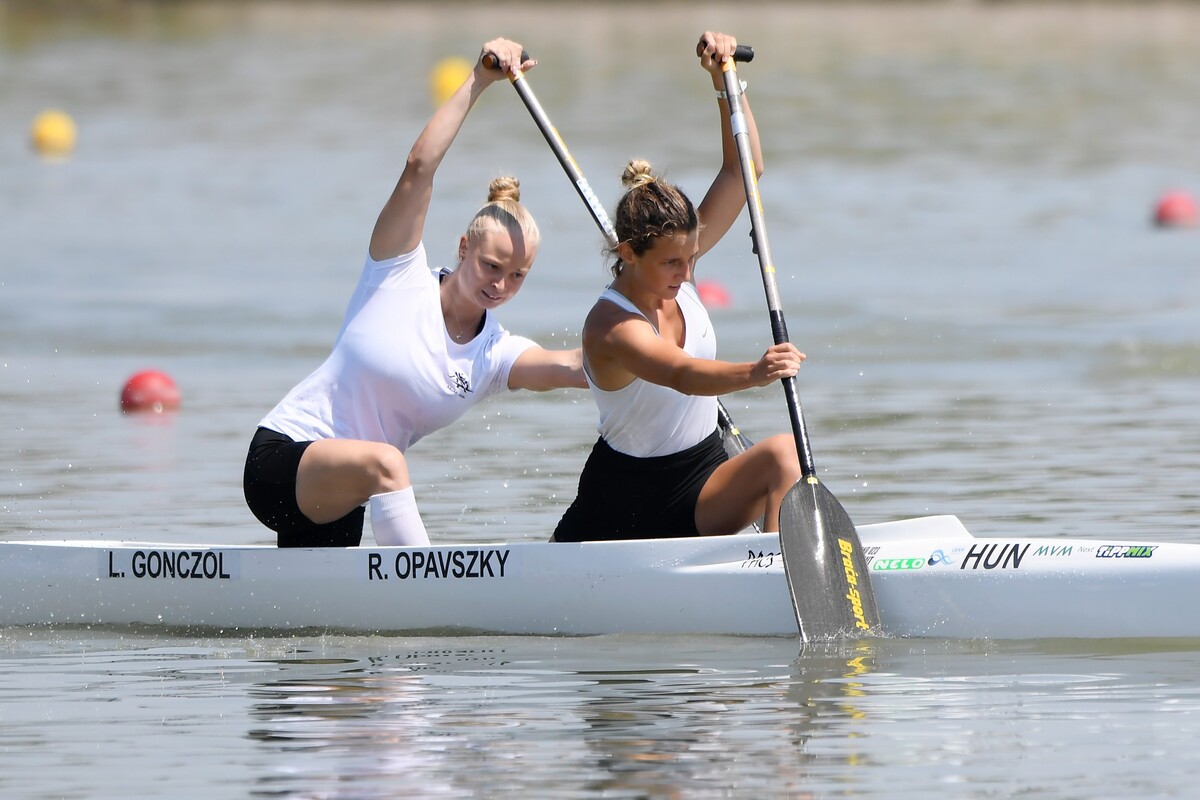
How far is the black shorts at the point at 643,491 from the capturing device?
7.11 m

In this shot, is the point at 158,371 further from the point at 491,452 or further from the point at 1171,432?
the point at 1171,432

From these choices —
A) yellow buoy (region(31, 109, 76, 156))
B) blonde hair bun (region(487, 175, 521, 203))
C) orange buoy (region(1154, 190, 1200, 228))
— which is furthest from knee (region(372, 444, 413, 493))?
yellow buoy (region(31, 109, 76, 156))

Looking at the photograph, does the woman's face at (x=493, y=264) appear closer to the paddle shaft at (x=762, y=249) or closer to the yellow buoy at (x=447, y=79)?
the paddle shaft at (x=762, y=249)

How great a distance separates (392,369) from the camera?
7023 mm

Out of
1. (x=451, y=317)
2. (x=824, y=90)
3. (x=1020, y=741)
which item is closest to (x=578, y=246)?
(x=451, y=317)

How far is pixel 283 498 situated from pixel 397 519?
368 millimetres

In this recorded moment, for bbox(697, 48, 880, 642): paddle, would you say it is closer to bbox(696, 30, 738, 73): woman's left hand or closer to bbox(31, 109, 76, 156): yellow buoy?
bbox(696, 30, 738, 73): woman's left hand

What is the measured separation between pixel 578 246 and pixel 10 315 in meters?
5.15

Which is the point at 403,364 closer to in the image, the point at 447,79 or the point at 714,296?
the point at 714,296

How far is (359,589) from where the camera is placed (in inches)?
286

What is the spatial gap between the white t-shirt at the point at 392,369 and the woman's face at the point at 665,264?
662 mm

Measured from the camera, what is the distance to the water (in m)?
5.52

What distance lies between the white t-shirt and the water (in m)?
0.71

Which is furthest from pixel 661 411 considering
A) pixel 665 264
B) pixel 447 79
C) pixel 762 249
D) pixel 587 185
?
pixel 447 79
